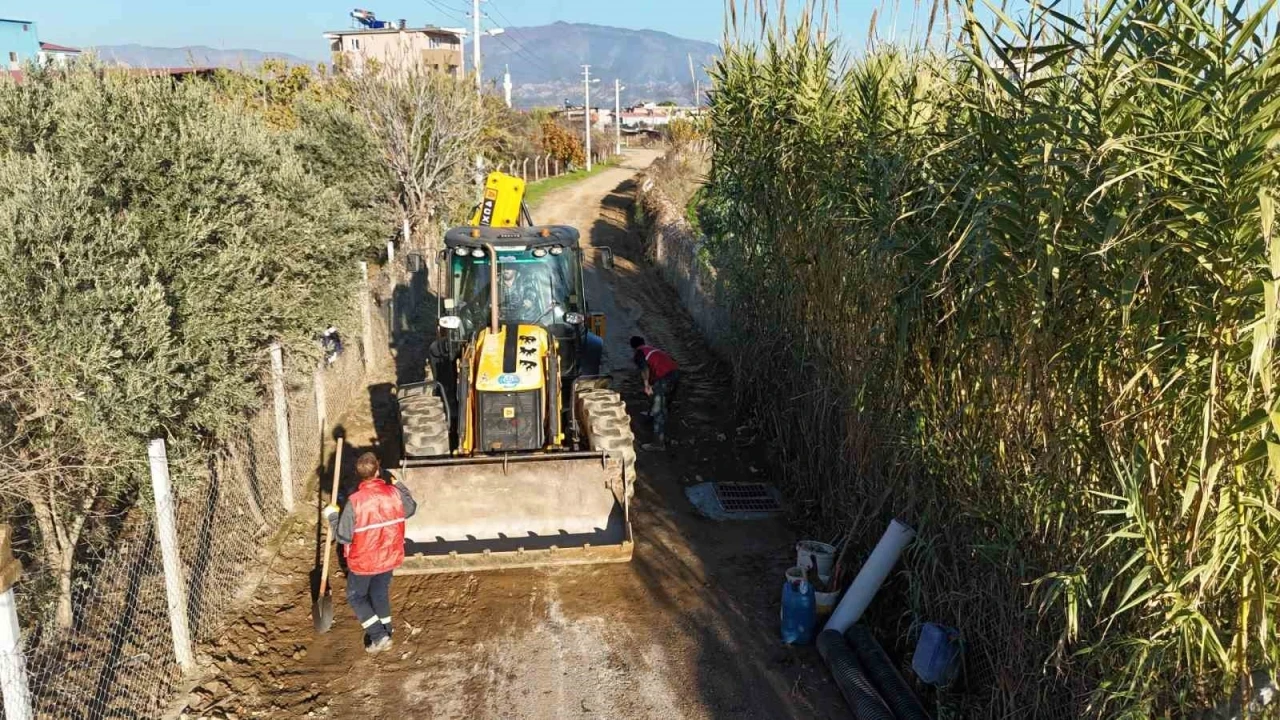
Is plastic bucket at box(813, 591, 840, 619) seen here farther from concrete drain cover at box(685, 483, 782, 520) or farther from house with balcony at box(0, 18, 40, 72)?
house with balcony at box(0, 18, 40, 72)

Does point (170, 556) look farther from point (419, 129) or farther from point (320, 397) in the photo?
point (419, 129)

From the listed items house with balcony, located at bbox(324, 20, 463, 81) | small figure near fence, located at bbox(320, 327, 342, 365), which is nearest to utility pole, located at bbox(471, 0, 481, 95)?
house with balcony, located at bbox(324, 20, 463, 81)

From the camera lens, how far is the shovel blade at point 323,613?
6180mm

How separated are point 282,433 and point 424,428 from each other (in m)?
1.38

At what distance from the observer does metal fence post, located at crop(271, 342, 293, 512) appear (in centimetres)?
768

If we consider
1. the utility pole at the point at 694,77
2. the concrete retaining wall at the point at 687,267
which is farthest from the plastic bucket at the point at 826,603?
the utility pole at the point at 694,77

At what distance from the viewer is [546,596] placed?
22.2 feet

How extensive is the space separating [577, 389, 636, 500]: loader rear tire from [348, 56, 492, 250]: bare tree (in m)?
12.8

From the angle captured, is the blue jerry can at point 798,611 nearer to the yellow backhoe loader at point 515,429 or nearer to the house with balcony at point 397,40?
the yellow backhoe loader at point 515,429

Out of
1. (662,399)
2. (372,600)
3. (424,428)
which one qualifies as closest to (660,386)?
(662,399)

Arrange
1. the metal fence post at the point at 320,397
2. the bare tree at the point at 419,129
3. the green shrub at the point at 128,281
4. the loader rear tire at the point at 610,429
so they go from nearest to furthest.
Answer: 1. the green shrub at the point at 128,281
2. the loader rear tire at the point at 610,429
3. the metal fence post at the point at 320,397
4. the bare tree at the point at 419,129

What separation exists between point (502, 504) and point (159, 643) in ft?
8.02

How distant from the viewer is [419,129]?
66.6 ft

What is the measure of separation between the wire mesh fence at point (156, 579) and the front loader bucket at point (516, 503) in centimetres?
128
